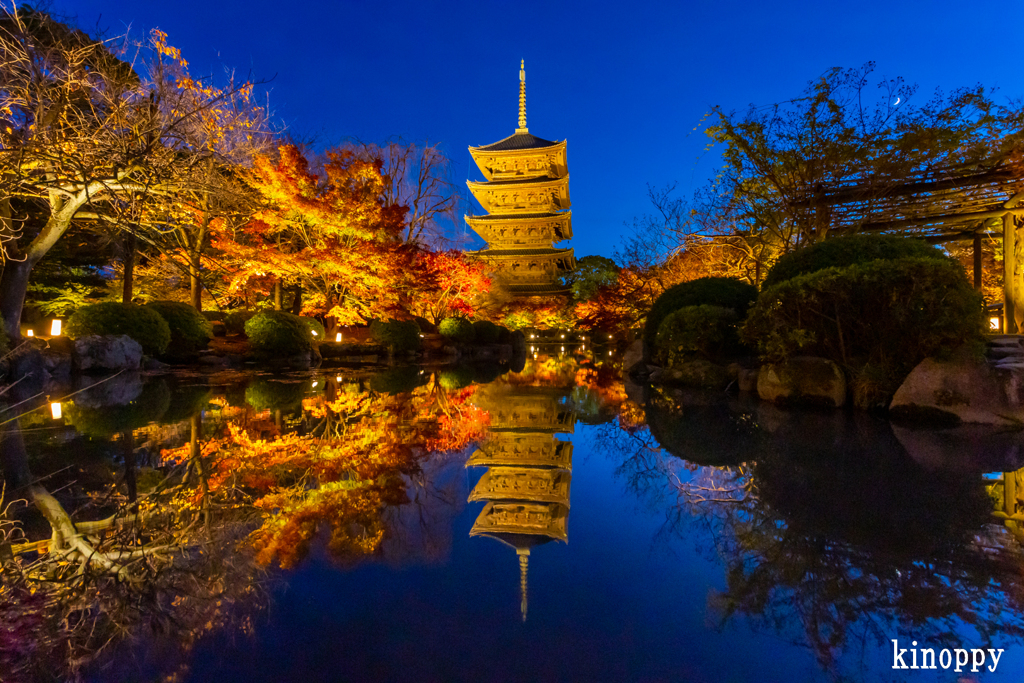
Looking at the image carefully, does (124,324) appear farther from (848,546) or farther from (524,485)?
(848,546)

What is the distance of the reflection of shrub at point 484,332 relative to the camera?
2099 centimetres

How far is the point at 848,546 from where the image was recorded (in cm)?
205

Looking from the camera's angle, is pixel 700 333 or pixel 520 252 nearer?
pixel 700 333

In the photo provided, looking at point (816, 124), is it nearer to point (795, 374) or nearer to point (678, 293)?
point (678, 293)

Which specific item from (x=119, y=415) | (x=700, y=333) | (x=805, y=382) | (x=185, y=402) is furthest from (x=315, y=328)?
(x=805, y=382)

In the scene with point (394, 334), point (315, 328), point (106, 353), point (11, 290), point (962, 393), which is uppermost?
point (11, 290)

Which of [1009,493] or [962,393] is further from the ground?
[962,393]

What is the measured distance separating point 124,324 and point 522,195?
23918 millimetres

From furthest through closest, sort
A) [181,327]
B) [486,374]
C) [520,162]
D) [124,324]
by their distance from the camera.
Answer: [520,162], [486,374], [181,327], [124,324]

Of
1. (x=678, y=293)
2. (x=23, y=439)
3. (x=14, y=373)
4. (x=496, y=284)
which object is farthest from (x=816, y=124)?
(x=496, y=284)

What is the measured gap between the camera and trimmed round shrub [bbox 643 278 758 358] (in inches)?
350

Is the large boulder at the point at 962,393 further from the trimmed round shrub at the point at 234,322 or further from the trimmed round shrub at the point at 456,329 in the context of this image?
the trimmed round shrub at the point at 456,329

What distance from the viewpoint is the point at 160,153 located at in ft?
16.2

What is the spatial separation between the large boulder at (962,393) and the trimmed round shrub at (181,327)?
12.7 m
